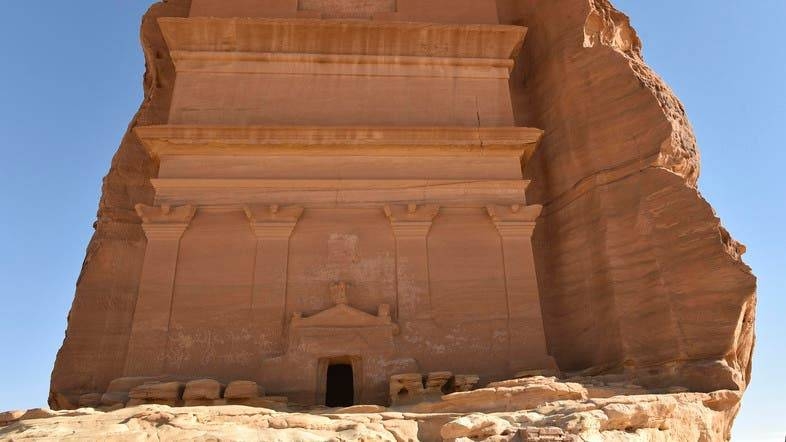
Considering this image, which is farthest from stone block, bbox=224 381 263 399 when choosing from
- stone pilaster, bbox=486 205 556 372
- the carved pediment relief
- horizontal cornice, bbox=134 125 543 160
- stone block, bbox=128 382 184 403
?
horizontal cornice, bbox=134 125 543 160

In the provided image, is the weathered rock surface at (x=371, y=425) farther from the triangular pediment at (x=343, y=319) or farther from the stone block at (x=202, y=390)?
the triangular pediment at (x=343, y=319)

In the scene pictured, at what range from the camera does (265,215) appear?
1330 centimetres

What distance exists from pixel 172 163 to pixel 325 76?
13.6ft

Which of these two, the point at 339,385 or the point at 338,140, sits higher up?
the point at 338,140

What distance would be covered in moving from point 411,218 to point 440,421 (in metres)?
6.05

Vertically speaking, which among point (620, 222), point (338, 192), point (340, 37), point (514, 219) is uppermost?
point (340, 37)

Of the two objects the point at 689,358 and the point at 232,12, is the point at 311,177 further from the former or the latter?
the point at 689,358

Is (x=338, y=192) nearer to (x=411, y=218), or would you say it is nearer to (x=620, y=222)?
(x=411, y=218)

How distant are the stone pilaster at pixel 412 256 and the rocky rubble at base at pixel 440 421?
3.45m

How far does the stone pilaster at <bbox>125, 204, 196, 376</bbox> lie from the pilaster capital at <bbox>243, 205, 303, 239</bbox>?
1.27m

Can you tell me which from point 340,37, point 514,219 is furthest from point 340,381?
point 340,37

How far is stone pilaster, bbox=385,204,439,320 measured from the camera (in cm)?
1277

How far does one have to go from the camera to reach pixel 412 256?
523 inches

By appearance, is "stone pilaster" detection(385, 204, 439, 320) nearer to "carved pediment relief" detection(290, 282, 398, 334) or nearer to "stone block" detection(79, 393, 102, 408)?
"carved pediment relief" detection(290, 282, 398, 334)
